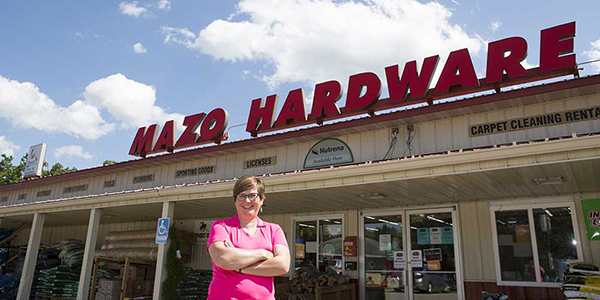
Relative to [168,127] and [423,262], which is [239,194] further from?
[168,127]

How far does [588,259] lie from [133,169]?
39.8 feet

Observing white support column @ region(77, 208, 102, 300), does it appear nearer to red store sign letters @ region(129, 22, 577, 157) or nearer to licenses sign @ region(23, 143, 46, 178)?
red store sign letters @ region(129, 22, 577, 157)

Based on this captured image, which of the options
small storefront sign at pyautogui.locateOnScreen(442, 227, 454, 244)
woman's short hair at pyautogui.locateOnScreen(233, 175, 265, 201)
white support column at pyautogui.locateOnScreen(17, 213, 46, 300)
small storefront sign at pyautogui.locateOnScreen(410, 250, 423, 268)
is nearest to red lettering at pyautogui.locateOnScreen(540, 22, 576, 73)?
small storefront sign at pyautogui.locateOnScreen(442, 227, 454, 244)

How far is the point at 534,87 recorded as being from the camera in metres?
7.45

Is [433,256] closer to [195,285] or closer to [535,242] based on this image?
[535,242]

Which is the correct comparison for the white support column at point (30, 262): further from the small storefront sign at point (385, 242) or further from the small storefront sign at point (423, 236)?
the small storefront sign at point (423, 236)

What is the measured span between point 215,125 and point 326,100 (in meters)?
3.60

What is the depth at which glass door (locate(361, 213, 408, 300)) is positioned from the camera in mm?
9297

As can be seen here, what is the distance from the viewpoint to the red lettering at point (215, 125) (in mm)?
11852

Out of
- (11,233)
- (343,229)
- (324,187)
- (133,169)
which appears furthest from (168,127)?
(11,233)

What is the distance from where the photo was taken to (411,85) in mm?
8953

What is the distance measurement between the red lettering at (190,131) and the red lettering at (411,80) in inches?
227

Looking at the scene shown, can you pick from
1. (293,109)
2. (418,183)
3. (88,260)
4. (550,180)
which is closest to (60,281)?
(88,260)

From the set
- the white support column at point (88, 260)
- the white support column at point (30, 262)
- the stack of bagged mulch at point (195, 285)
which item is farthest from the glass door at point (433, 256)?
the white support column at point (30, 262)
